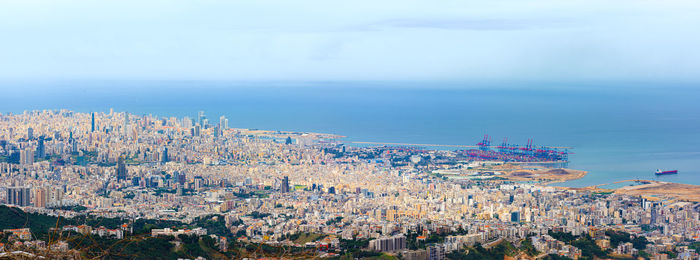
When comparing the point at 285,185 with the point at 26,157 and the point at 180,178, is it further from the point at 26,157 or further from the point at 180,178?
the point at 26,157

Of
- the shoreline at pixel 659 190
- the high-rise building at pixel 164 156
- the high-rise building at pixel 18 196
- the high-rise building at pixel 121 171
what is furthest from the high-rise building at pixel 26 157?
the shoreline at pixel 659 190

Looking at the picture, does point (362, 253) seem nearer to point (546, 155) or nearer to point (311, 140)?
point (546, 155)

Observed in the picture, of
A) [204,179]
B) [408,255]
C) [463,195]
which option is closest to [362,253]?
[408,255]

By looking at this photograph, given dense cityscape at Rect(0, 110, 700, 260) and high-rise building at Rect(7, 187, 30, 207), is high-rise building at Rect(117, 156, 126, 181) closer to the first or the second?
dense cityscape at Rect(0, 110, 700, 260)

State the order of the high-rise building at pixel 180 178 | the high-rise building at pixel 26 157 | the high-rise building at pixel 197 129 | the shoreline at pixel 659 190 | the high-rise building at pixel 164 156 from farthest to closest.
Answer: the high-rise building at pixel 197 129 < the high-rise building at pixel 164 156 < the high-rise building at pixel 26 157 < the high-rise building at pixel 180 178 < the shoreline at pixel 659 190

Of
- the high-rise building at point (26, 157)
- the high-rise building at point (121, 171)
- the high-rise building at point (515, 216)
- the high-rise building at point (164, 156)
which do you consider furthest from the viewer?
the high-rise building at point (164, 156)

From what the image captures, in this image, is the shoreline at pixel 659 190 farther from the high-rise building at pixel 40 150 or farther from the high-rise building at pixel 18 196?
the high-rise building at pixel 40 150
